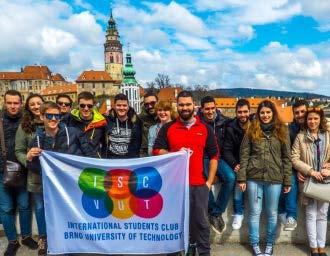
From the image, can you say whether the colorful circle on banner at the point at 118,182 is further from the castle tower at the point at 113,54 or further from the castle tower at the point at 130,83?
the castle tower at the point at 113,54

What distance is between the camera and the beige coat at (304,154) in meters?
4.88

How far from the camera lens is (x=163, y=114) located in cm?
512

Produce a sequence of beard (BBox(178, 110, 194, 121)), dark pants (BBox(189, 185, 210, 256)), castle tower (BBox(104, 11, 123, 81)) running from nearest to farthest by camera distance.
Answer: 1. beard (BBox(178, 110, 194, 121))
2. dark pants (BBox(189, 185, 210, 256))
3. castle tower (BBox(104, 11, 123, 81))

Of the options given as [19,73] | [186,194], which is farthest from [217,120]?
[19,73]

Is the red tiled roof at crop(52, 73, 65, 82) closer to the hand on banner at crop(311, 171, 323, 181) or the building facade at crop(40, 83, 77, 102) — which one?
the building facade at crop(40, 83, 77, 102)

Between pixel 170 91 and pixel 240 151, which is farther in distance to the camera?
pixel 170 91

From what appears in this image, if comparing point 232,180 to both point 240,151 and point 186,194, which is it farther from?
point 186,194

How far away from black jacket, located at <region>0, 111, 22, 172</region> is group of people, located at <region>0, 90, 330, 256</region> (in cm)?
1

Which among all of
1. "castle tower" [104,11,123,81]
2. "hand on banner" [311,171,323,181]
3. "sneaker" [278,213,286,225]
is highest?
"castle tower" [104,11,123,81]

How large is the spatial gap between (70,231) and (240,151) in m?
2.44

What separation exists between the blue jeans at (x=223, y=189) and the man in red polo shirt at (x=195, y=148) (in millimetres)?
606

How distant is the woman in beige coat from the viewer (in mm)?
4875

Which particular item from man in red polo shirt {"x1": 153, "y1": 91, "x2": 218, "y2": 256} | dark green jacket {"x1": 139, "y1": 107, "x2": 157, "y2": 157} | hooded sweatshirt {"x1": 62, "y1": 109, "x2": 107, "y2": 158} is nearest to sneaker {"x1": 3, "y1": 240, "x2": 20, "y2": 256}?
hooded sweatshirt {"x1": 62, "y1": 109, "x2": 107, "y2": 158}

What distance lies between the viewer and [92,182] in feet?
15.6
